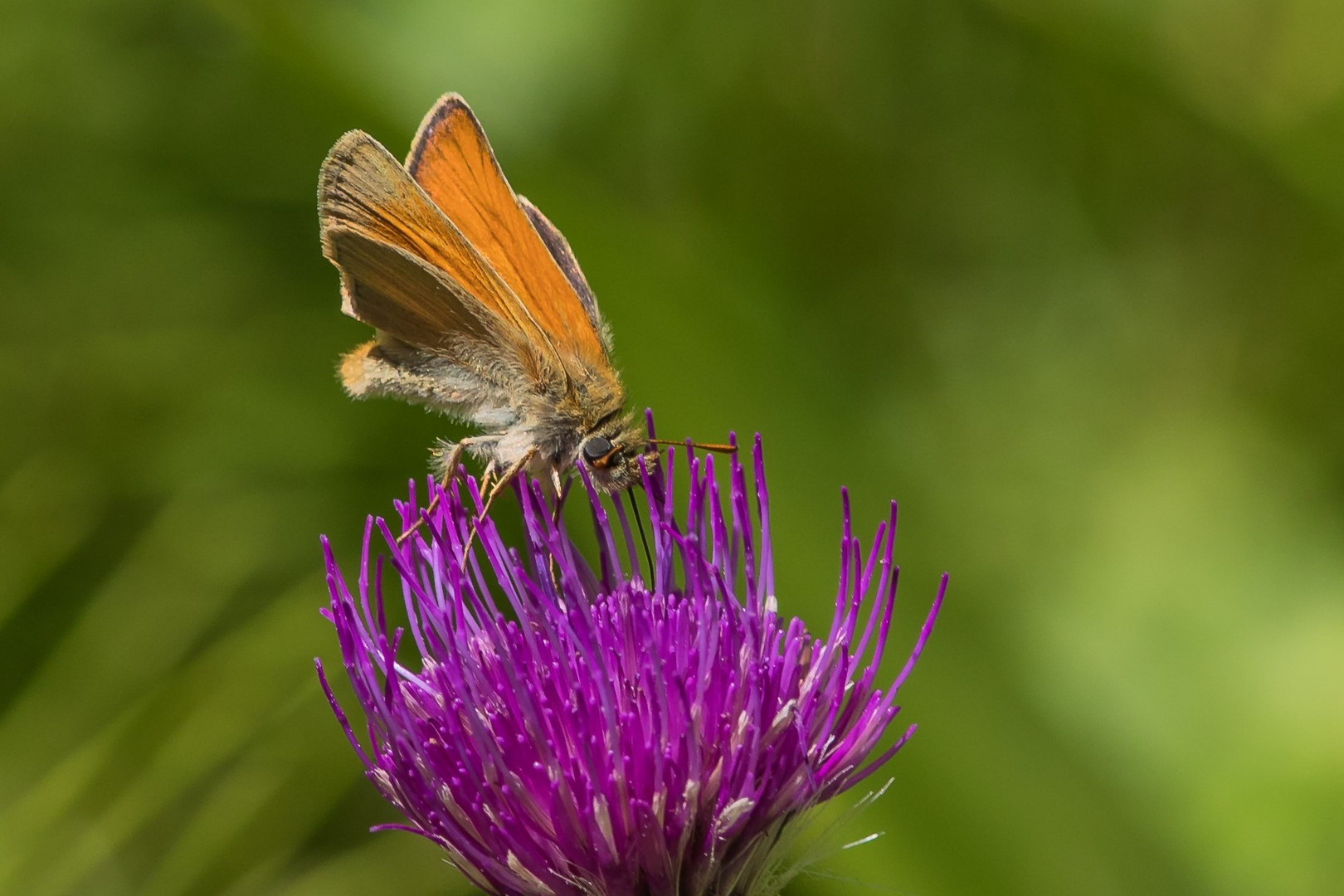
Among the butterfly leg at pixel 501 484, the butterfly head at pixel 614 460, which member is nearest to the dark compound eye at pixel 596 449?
the butterfly head at pixel 614 460

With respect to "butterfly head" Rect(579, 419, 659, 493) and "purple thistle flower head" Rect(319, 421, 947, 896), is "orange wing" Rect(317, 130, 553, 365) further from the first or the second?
"purple thistle flower head" Rect(319, 421, 947, 896)

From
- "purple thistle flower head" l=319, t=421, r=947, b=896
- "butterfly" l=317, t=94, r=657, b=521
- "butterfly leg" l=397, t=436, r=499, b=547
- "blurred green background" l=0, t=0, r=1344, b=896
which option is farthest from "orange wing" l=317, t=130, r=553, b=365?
"blurred green background" l=0, t=0, r=1344, b=896

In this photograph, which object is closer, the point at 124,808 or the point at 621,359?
the point at 621,359

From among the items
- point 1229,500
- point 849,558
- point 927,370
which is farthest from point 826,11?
point 849,558

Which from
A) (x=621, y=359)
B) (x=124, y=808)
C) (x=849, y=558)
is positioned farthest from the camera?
(x=124, y=808)

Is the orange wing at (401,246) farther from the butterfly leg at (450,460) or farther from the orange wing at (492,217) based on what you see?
the butterfly leg at (450,460)

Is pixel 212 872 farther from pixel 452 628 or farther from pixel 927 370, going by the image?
pixel 927 370

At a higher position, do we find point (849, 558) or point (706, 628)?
point (849, 558)
